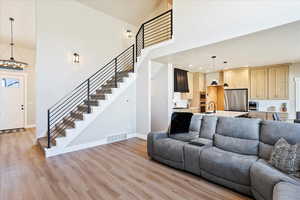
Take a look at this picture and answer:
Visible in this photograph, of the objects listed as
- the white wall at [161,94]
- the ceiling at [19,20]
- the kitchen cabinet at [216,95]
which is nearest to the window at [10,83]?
the ceiling at [19,20]

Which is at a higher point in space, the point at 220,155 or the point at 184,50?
the point at 184,50

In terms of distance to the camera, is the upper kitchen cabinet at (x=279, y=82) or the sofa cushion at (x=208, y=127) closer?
the sofa cushion at (x=208, y=127)

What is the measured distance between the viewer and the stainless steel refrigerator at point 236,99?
6.54 metres

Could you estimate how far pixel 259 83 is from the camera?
6.27m

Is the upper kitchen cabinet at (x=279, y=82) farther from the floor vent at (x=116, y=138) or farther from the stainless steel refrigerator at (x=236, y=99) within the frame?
the floor vent at (x=116, y=138)

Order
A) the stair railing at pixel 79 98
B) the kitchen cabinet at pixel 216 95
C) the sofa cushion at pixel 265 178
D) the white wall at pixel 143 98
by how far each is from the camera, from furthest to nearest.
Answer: the kitchen cabinet at pixel 216 95, the white wall at pixel 143 98, the stair railing at pixel 79 98, the sofa cushion at pixel 265 178

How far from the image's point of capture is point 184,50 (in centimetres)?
405

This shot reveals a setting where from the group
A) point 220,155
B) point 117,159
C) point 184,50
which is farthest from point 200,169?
point 184,50

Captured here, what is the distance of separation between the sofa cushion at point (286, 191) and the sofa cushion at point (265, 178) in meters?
0.09

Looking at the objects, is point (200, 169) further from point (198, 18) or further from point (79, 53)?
point (79, 53)

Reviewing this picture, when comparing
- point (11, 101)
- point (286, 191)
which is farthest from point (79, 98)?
point (286, 191)

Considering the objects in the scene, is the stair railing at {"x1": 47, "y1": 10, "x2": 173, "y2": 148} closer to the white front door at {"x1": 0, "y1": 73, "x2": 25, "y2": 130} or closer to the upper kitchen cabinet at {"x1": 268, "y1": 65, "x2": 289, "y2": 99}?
the white front door at {"x1": 0, "y1": 73, "x2": 25, "y2": 130}

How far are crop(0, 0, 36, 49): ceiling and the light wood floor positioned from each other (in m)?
4.15

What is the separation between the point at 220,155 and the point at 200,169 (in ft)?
1.43
